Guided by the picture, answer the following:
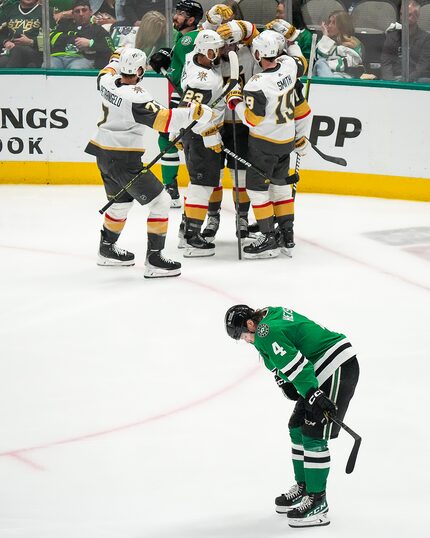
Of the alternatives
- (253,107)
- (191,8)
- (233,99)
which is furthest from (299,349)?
(191,8)

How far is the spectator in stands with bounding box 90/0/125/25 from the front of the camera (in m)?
9.36

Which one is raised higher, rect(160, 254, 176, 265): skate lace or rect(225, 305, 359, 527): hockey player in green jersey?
rect(225, 305, 359, 527): hockey player in green jersey

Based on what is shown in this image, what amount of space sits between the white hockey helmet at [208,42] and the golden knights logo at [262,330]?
371 cm

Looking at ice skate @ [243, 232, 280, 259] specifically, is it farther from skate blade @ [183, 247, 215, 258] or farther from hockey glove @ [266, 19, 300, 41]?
hockey glove @ [266, 19, 300, 41]

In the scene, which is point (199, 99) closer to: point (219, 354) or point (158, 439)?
point (219, 354)

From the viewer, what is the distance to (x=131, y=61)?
659 centimetres

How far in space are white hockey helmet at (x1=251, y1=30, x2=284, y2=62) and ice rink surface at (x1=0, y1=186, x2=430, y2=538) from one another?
127cm

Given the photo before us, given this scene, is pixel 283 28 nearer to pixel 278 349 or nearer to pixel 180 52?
pixel 180 52

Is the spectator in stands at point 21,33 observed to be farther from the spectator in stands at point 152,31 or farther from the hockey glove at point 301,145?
the hockey glove at point 301,145

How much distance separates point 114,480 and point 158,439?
0.40 metres

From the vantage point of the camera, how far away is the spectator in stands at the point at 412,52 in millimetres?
8727

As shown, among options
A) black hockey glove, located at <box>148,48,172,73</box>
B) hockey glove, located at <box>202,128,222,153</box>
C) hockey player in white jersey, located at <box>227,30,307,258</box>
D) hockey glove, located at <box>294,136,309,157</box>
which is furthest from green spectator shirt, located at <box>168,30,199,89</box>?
hockey glove, located at <box>294,136,309,157</box>

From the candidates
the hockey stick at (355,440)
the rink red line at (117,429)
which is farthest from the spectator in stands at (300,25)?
the hockey stick at (355,440)

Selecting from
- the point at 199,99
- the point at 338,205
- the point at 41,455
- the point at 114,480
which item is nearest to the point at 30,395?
the point at 41,455
